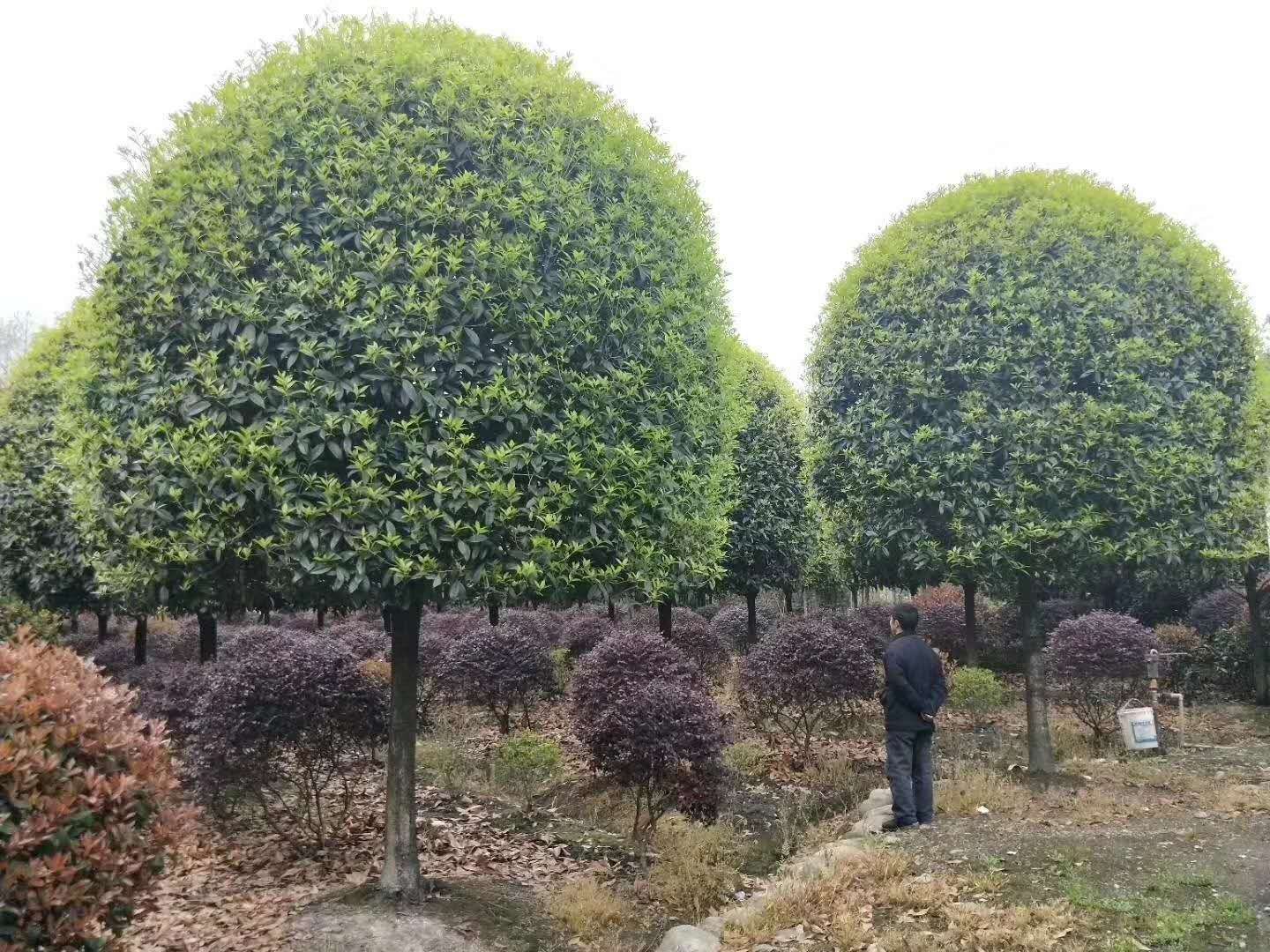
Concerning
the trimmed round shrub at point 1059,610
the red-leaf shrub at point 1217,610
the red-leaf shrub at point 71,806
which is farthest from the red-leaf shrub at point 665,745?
the trimmed round shrub at point 1059,610

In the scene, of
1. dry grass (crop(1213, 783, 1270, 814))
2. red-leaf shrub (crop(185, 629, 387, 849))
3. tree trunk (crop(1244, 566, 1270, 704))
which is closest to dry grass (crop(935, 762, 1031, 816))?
dry grass (crop(1213, 783, 1270, 814))

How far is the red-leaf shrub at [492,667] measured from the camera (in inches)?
475

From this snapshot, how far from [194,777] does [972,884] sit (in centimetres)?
627

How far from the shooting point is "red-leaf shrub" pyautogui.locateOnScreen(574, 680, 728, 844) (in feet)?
24.1

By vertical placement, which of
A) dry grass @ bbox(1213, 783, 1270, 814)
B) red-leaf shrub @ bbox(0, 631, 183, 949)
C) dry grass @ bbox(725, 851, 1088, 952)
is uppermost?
red-leaf shrub @ bbox(0, 631, 183, 949)

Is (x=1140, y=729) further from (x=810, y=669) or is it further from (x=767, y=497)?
(x=767, y=497)

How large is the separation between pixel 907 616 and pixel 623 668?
3322mm

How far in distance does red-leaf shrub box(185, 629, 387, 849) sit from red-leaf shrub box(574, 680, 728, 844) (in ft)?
6.77

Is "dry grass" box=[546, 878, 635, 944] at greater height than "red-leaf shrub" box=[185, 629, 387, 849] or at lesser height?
lesser

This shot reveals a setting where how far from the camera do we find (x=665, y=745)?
728 centimetres

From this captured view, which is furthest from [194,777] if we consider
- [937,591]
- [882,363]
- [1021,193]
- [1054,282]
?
[937,591]

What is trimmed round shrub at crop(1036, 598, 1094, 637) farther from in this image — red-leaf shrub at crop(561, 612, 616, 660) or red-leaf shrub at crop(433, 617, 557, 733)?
red-leaf shrub at crop(433, 617, 557, 733)

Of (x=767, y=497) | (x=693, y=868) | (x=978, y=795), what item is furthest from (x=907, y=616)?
(x=767, y=497)

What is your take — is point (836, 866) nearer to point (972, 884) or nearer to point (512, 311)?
point (972, 884)
